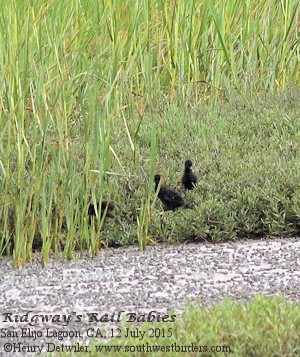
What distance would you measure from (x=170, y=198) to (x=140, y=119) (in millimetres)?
559

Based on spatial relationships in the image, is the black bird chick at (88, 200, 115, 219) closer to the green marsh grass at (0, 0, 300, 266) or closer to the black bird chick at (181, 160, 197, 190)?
the green marsh grass at (0, 0, 300, 266)

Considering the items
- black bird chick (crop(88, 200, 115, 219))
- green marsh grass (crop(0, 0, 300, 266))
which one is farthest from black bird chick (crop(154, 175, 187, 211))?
black bird chick (crop(88, 200, 115, 219))

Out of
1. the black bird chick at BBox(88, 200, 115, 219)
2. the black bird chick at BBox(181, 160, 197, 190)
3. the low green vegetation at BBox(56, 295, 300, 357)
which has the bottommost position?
the black bird chick at BBox(88, 200, 115, 219)

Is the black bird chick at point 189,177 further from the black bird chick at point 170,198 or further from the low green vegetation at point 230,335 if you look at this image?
the low green vegetation at point 230,335

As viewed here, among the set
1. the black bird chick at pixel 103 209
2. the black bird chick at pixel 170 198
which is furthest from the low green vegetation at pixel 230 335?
the black bird chick at pixel 170 198

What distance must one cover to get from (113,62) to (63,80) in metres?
0.67

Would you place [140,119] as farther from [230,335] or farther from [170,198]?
[230,335]

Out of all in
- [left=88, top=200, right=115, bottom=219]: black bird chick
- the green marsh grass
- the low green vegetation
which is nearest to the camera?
the low green vegetation

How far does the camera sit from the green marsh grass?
→ 600cm

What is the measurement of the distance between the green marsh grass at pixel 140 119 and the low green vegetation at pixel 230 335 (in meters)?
1.79

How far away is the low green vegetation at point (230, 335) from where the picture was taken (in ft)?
13.1

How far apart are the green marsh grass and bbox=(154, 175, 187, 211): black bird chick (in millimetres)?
102

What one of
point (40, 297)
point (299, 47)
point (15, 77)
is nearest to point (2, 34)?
point (15, 77)

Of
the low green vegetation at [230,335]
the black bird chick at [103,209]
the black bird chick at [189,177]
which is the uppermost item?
the low green vegetation at [230,335]
